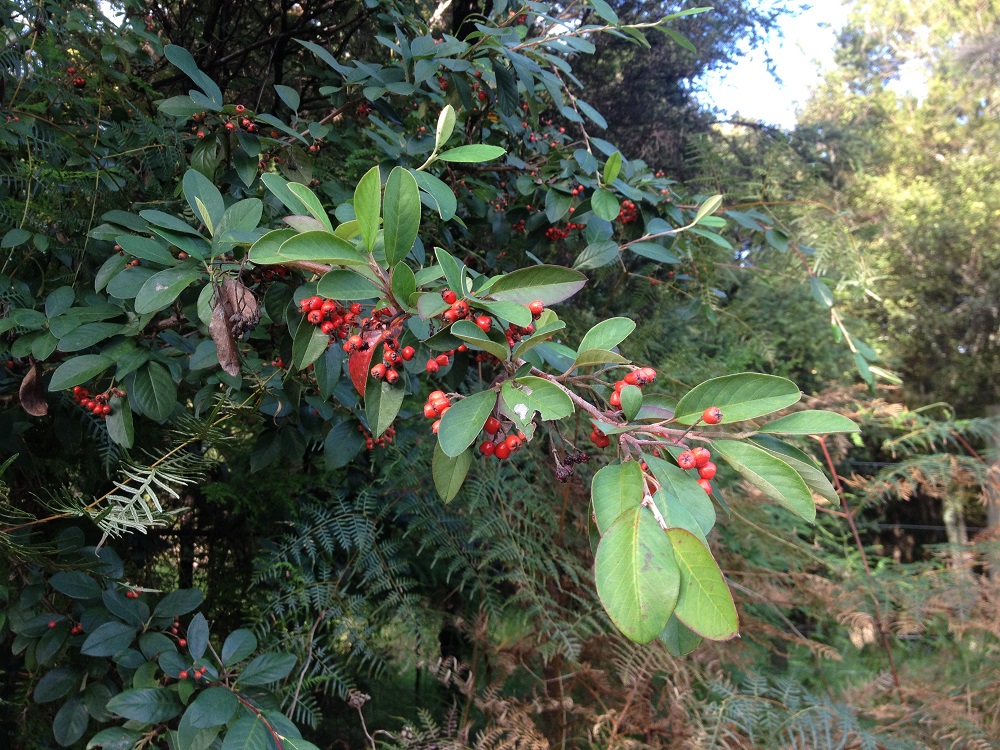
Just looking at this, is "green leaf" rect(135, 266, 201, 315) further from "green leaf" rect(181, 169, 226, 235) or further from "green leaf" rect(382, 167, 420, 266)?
"green leaf" rect(382, 167, 420, 266)

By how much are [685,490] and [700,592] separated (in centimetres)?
8

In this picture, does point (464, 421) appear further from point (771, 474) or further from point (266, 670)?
point (266, 670)

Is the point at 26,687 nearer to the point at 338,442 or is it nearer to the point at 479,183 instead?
the point at 338,442

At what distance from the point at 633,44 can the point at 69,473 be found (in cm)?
263

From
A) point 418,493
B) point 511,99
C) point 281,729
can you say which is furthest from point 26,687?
point 511,99

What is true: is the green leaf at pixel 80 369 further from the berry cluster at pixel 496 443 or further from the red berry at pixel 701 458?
the red berry at pixel 701 458

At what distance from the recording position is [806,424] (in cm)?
46

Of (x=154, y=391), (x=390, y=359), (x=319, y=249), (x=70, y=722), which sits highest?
(x=319, y=249)

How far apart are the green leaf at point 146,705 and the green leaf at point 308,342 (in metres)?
0.50

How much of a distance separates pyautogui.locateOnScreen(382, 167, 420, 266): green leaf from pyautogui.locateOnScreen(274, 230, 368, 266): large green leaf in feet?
0.15

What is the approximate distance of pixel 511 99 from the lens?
3.59 feet

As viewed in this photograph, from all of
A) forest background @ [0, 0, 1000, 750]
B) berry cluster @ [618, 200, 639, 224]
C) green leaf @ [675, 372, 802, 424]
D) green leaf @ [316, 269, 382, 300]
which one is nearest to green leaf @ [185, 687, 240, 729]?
forest background @ [0, 0, 1000, 750]

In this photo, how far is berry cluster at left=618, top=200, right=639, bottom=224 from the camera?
1.22 m

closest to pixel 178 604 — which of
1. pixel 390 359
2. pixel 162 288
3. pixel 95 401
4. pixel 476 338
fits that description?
pixel 95 401
